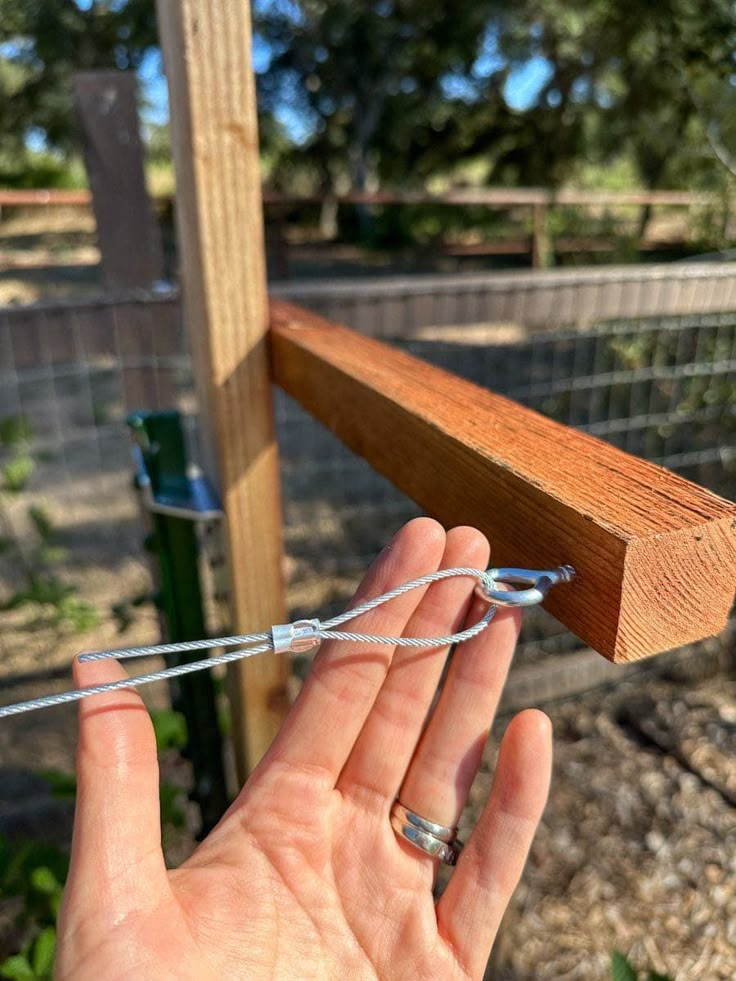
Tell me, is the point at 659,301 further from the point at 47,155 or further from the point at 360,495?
the point at 47,155

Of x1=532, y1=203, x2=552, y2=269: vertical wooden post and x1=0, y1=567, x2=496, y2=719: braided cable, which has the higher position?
x1=532, y1=203, x2=552, y2=269: vertical wooden post

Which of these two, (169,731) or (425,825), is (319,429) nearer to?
(169,731)

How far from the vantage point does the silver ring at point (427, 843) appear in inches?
33.4

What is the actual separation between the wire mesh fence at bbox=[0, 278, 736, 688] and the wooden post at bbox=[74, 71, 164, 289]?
0.21 m

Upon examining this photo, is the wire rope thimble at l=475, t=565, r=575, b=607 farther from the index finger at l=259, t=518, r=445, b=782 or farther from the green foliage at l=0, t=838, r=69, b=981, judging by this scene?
the green foliage at l=0, t=838, r=69, b=981

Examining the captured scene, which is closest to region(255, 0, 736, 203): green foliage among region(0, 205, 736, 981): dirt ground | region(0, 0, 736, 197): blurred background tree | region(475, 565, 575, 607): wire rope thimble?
region(0, 0, 736, 197): blurred background tree

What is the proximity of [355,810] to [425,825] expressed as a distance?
81mm

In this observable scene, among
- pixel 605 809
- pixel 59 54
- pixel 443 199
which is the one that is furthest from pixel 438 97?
pixel 605 809

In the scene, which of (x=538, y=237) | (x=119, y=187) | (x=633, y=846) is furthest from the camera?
(x=538, y=237)

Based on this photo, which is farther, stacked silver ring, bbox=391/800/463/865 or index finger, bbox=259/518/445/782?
stacked silver ring, bbox=391/800/463/865

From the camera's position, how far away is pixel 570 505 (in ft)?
1.89

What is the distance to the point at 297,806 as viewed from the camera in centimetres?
83

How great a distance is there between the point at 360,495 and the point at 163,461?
2.71 meters

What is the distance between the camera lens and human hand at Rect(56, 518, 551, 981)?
70cm
